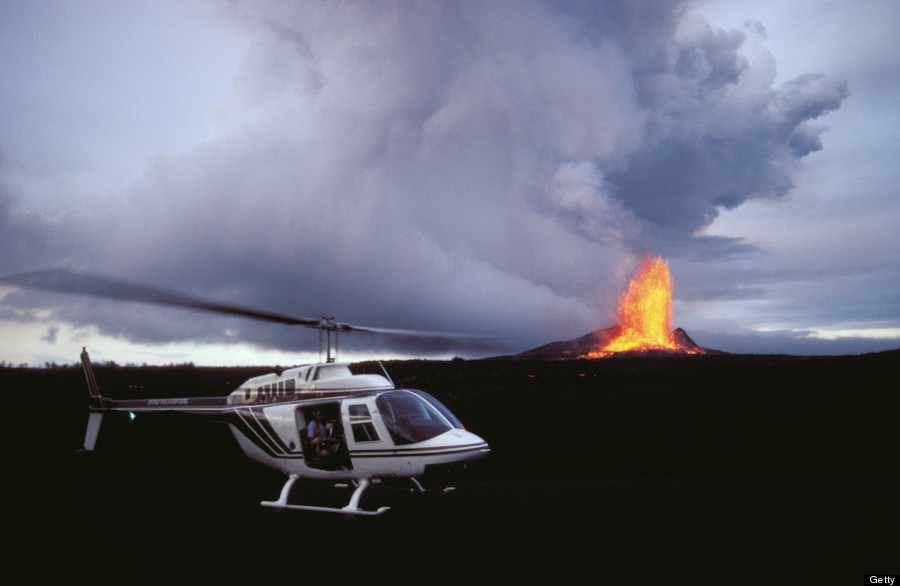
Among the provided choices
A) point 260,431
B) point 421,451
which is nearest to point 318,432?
point 260,431

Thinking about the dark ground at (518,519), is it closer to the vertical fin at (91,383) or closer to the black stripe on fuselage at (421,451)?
the black stripe on fuselage at (421,451)

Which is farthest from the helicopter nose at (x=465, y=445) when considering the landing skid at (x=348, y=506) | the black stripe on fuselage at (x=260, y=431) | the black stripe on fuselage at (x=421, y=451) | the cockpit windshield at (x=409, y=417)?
the black stripe on fuselage at (x=260, y=431)

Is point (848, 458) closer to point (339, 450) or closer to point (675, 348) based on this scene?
point (339, 450)

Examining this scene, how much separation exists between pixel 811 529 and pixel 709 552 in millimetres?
3350

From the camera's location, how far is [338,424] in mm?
14070

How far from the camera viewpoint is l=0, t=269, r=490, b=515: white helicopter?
42.5 feet

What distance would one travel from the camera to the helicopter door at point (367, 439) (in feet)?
43.2

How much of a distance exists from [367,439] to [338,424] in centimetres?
110

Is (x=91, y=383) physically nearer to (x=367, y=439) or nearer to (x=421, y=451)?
(x=367, y=439)

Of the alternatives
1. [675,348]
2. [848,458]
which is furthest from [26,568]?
[675,348]

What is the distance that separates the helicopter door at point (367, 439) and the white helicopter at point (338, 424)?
23 mm

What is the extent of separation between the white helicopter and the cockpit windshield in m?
0.02

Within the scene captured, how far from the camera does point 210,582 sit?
9.43 metres

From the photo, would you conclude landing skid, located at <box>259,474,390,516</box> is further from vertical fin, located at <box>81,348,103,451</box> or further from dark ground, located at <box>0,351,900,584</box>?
vertical fin, located at <box>81,348,103,451</box>
